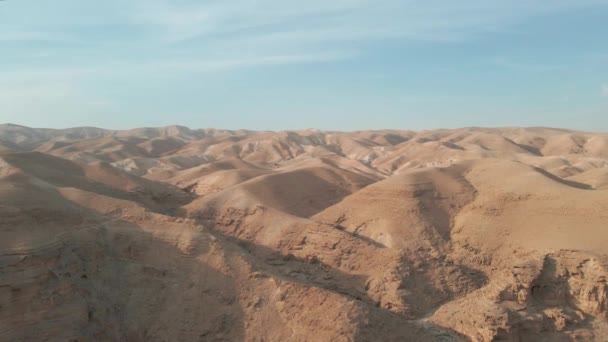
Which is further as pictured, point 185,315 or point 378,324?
point 185,315

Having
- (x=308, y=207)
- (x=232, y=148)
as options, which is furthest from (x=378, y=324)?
(x=232, y=148)

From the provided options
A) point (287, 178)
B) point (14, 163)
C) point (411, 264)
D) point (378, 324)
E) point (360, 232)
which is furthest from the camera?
point (287, 178)

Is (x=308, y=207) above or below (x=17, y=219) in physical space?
below

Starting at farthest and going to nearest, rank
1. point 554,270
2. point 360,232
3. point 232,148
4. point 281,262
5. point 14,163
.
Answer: point 232,148, point 14,163, point 360,232, point 281,262, point 554,270

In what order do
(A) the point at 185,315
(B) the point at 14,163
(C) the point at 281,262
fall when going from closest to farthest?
(A) the point at 185,315 < (C) the point at 281,262 < (B) the point at 14,163

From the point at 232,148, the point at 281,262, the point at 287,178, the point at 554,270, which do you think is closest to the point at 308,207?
the point at 287,178

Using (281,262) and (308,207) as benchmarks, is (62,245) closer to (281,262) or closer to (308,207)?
(281,262)

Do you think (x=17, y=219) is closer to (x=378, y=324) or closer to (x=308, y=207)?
(x=378, y=324)
